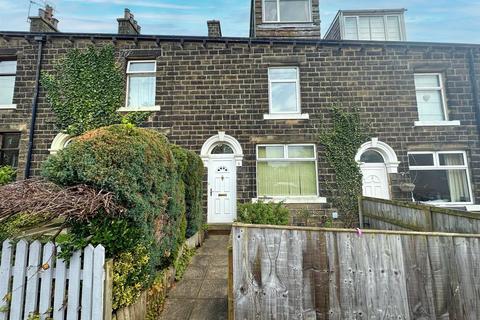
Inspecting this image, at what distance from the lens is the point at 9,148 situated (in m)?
9.44

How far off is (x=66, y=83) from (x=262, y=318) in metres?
10.4

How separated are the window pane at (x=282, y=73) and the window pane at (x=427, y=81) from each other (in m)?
4.53

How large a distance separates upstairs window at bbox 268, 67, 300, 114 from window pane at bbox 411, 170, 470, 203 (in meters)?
4.83

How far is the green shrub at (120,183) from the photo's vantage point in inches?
113

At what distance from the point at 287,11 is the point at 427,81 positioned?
6030 millimetres

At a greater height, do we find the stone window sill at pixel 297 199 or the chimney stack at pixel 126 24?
the chimney stack at pixel 126 24

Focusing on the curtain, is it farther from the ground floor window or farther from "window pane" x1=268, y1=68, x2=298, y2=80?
"window pane" x1=268, y1=68, x2=298, y2=80

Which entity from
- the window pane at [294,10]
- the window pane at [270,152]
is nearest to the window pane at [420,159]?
the window pane at [270,152]

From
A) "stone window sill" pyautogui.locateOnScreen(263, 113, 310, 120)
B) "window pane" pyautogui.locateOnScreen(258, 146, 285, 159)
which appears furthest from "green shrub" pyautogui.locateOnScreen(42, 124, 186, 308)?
"stone window sill" pyautogui.locateOnScreen(263, 113, 310, 120)

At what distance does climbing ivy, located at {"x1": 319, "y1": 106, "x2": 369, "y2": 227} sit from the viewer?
9031 mm

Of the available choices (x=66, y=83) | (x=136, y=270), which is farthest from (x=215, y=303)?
(x=66, y=83)

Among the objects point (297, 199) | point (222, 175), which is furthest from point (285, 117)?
point (222, 175)

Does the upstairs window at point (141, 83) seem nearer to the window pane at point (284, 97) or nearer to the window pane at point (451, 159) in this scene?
the window pane at point (284, 97)

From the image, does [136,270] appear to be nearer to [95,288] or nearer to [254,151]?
[95,288]
